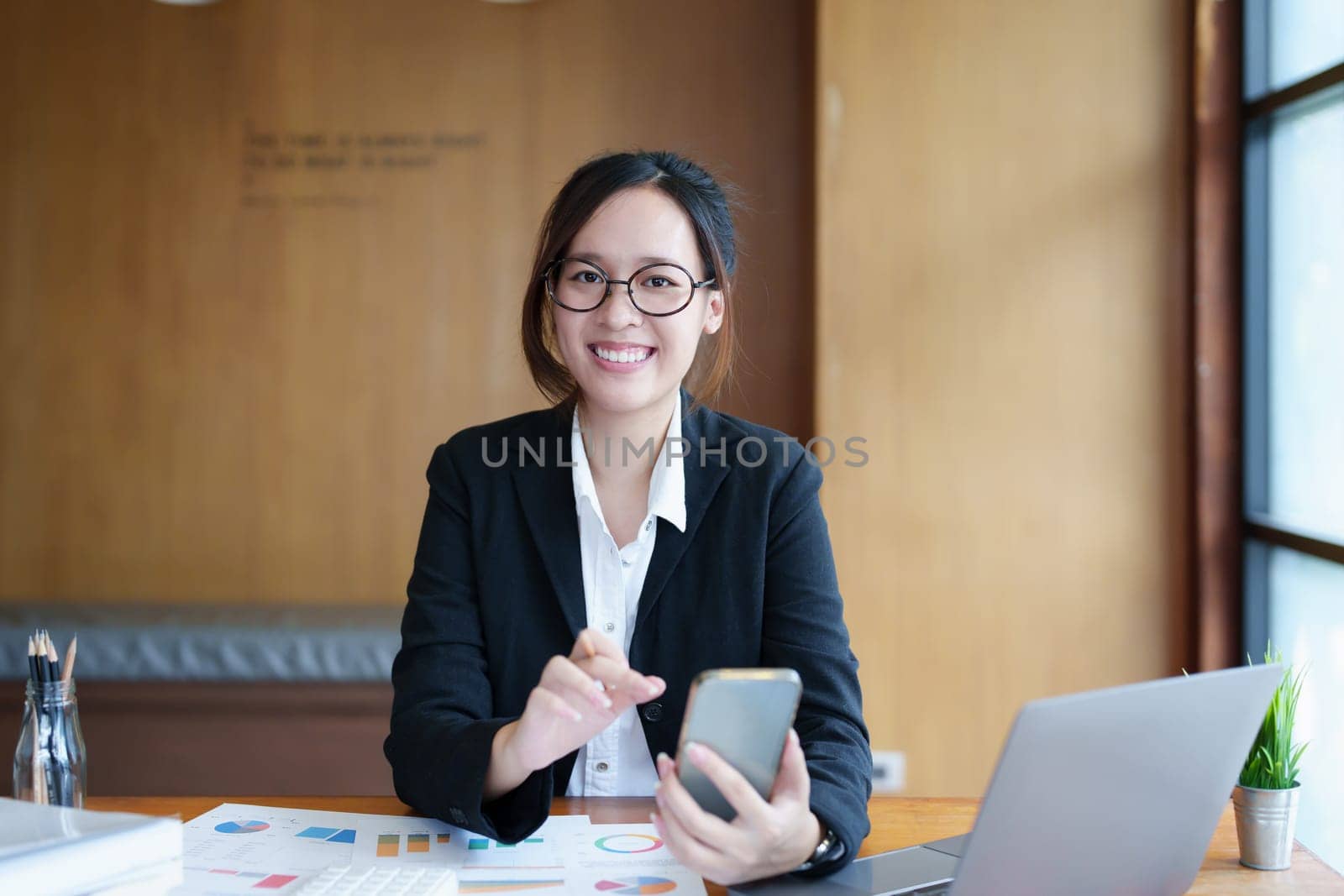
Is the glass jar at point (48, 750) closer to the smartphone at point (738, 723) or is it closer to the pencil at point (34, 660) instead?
the pencil at point (34, 660)

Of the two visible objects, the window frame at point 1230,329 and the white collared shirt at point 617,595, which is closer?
the white collared shirt at point 617,595

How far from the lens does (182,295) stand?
10.9 ft

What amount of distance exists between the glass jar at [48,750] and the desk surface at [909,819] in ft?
0.18

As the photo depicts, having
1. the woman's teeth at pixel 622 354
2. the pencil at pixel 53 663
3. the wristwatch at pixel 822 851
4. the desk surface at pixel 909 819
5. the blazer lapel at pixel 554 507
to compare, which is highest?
the woman's teeth at pixel 622 354

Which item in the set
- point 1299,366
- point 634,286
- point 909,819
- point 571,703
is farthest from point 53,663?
point 1299,366

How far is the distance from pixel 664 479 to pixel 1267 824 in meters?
0.77

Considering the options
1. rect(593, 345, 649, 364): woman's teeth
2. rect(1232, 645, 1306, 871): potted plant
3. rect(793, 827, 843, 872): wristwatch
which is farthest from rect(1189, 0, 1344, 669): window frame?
rect(793, 827, 843, 872): wristwatch

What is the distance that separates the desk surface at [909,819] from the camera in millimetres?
1074

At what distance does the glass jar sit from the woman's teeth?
694 millimetres

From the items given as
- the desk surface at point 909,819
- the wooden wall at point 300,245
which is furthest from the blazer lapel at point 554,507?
the wooden wall at point 300,245

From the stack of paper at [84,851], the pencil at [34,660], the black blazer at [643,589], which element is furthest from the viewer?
the black blazer at [643,589]

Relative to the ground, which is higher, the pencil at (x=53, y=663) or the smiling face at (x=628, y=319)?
the smiling face at (x=628, y=319)

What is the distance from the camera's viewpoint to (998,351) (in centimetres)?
282

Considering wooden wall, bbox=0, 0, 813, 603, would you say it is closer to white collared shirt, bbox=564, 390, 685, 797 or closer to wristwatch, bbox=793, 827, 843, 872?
white collared shirt, bbox=564, 390, 685, 797
